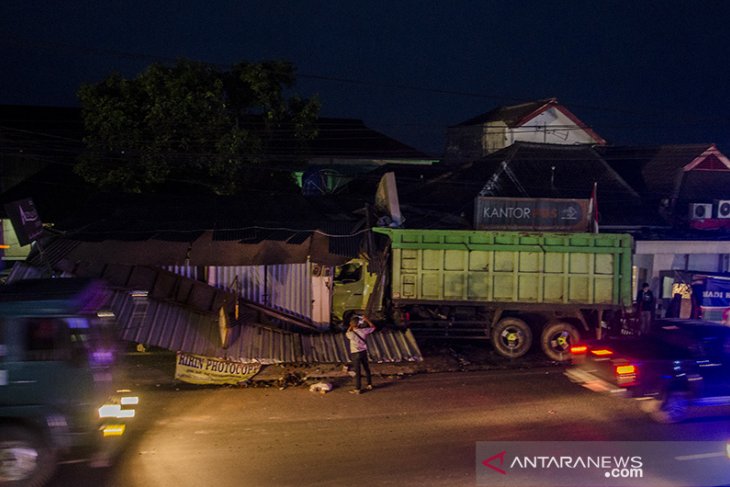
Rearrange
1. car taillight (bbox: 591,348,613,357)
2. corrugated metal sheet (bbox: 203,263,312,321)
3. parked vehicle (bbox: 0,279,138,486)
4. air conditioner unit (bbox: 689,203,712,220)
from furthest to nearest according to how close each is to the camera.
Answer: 1. air conditioner unit (bbox: 689,203,712,220)
2. corrugated metal sheet (bbox: 203,263,312,321)
3. car taillight (bbox: 591,348,613,357)
4. parked vehicle (bbox: 0,279,138,486)

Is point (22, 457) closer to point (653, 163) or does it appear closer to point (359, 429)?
point (359, 429)

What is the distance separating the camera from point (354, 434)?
32.3 feet

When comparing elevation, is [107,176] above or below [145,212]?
above

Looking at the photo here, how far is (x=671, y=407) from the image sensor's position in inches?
392

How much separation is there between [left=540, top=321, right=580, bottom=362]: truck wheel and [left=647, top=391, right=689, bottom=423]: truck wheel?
15.3ft

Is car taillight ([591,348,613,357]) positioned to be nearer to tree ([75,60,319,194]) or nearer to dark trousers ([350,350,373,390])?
dark trousers ([350,350,373,390])

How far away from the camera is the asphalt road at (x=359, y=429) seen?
26.8 ft

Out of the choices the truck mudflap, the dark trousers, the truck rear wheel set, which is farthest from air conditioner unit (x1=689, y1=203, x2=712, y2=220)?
the dark trousers

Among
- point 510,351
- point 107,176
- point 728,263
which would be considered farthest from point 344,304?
point 728,263

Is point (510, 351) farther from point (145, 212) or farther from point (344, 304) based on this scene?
point (145, 212)

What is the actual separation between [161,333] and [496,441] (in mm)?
7737

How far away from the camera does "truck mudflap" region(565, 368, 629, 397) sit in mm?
9801

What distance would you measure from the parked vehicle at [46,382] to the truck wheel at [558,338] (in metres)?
10.4

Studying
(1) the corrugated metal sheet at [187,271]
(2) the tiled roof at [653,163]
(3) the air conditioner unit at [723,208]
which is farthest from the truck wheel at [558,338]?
(2) the tiled roof at [653,163]
